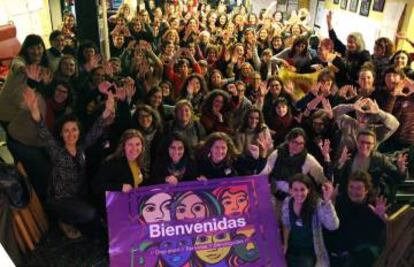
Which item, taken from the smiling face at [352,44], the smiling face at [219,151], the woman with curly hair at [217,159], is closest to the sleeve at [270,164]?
the woman with curly hair at [217,159]

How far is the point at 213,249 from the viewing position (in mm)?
3273

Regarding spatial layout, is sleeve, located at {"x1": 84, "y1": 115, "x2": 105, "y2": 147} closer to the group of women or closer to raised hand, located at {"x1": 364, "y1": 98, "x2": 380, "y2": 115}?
the group of women

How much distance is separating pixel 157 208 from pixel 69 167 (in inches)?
36.2

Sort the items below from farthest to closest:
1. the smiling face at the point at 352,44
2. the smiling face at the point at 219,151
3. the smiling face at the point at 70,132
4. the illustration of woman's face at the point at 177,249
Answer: the smiling face at the point at 352,44 → the smiling face at the point at 219,151 → the smiling face at the point at 70,132 → the illustration of woman's face at the point at 177,249

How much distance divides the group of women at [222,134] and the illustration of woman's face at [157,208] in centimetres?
17

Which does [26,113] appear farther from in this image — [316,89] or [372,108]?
[372,108]

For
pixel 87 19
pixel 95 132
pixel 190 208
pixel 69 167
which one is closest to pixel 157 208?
pixel 190 208

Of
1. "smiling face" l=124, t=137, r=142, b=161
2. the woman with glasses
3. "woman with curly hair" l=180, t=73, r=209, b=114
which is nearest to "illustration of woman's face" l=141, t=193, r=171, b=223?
"smiling face" l=124, t=137, r=142, b=161

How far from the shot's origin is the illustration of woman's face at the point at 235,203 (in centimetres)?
340

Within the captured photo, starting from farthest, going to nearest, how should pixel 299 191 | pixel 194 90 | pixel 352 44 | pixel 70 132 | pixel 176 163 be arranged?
pixel 352 44 → pixel 194 90 → pixel 176 163 → pixel 70 132 → pixel 299 191

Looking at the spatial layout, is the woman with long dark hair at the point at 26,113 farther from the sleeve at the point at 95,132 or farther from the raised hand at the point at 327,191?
the raised hand at the point at 327,191

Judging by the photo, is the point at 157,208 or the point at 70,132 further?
the point at 70,132

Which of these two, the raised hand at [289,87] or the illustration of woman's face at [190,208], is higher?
the raised hand at [289,87]

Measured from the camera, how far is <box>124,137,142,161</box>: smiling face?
12.1 ft
